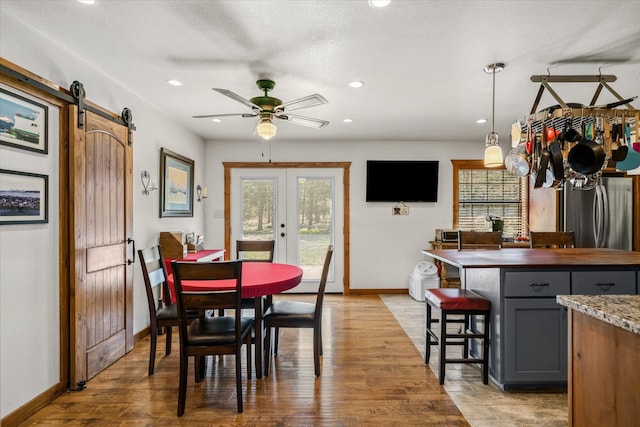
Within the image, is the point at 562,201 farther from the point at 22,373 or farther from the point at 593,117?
the point at 22,373

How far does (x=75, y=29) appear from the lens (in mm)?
2248

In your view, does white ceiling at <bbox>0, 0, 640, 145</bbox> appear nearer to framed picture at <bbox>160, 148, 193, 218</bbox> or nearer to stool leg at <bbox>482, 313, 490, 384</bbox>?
framed picture at <bbox>160, 148, 193, 218</bbox>

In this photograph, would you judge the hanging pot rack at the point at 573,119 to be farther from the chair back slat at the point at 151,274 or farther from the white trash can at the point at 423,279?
the chair back slat at the point at 151,274

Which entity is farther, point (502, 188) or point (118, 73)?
point (502, 188)

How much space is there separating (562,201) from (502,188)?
3.29 feet

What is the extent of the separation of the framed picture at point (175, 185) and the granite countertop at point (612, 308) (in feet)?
12.4

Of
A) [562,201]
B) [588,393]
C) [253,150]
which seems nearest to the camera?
[588,393]

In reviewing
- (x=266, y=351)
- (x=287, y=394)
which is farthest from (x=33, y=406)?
(x=287, y=394)

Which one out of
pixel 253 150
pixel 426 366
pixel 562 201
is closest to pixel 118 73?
pixel 253 150

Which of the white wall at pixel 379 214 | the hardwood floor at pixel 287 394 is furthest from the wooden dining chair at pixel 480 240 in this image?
the white wall at pixel 379 214

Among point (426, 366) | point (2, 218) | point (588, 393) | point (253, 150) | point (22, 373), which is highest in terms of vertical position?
point (253, 150)

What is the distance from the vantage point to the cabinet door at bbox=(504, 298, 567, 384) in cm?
246

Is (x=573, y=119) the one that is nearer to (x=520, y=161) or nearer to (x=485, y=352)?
(x=520, y=161)

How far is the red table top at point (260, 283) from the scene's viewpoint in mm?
2343
